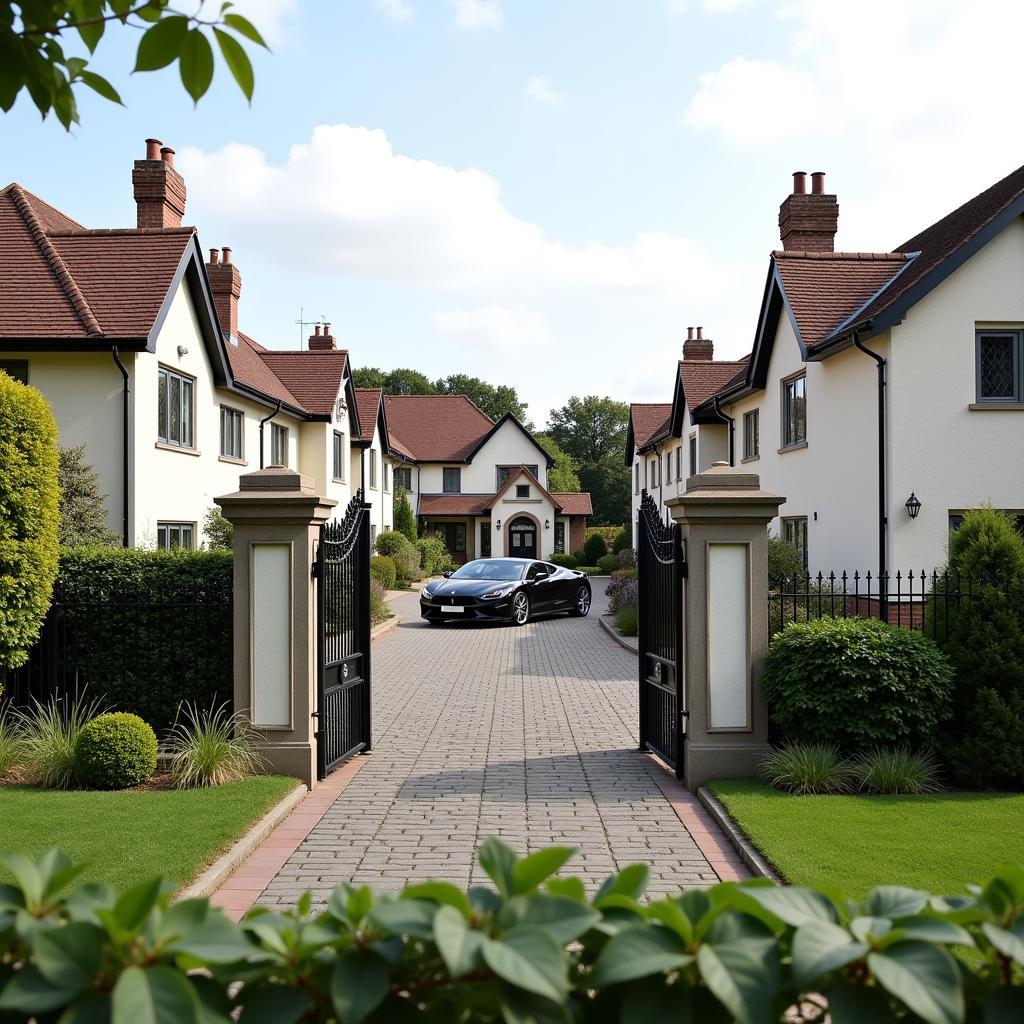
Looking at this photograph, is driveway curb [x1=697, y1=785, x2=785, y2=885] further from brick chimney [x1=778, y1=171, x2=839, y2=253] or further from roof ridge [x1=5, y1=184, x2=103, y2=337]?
brick chimney [x1=778, y1=171, x2=839, y2=253]

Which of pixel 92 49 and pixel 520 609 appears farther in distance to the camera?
pixel 520 609

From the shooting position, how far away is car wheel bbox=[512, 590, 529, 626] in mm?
23125

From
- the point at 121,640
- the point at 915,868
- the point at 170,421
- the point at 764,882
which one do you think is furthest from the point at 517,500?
the point at 764,882

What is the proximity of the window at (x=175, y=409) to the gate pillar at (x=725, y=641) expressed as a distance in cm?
1304

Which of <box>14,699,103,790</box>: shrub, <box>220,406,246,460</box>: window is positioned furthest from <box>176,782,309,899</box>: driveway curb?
<box>220,406,246,460</box>: window

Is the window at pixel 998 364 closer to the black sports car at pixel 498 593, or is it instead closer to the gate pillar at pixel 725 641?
the gate pillar at pixel 725 641

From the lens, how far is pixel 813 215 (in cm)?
2139

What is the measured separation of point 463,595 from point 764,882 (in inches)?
818

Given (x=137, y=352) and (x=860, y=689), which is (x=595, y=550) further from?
(x=860, y=689)

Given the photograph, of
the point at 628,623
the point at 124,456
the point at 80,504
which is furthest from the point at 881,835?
the point at 628,623

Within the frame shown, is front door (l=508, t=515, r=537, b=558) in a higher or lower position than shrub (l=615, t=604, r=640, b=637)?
higher

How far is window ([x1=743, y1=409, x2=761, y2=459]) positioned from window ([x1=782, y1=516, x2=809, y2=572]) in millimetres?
2724

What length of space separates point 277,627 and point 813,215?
17319mm

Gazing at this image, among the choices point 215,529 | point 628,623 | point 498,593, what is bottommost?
point 628,623
